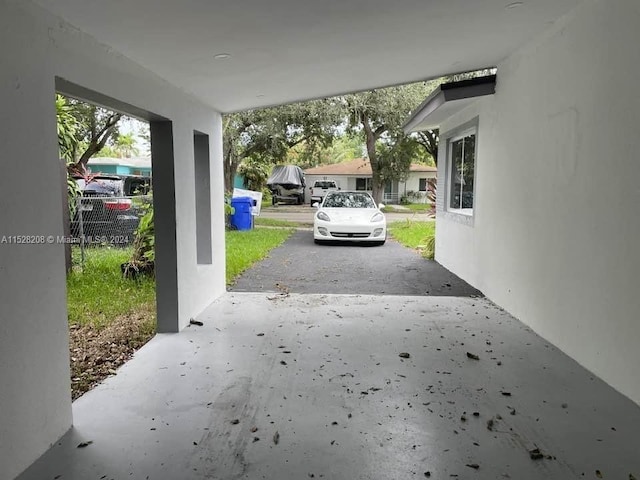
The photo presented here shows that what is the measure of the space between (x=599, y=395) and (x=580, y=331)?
68 cm

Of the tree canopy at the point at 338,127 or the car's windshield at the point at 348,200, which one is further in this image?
the tree canopy at the point at 338,127

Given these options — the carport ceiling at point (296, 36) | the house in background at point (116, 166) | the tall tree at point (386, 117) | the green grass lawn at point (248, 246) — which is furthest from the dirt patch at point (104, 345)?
the house in background at point (116, 166)

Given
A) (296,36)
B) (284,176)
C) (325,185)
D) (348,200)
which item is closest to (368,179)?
(325,185)

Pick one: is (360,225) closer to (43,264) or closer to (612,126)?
(612,126)

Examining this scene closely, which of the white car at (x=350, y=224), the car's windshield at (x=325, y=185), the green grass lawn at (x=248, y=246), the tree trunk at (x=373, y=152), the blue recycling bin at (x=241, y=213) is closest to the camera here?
the green grass lawn at (x=248, y=246)

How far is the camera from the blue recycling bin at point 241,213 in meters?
15.7

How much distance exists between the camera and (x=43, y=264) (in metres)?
2.73

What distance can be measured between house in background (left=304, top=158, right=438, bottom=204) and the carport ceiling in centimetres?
2814

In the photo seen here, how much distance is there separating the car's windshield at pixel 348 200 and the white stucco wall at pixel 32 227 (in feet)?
33.0

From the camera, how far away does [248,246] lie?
462 inches

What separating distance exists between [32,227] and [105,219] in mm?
6761

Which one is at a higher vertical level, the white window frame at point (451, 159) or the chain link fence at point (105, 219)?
the white window frame at point (451, 159)

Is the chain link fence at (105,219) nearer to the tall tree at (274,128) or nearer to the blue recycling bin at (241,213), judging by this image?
the blue recycling bin at (241,213)

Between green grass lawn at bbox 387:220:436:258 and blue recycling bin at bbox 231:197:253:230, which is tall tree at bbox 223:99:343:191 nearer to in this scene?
blue recycling bin at bbox 231:197:253:230
